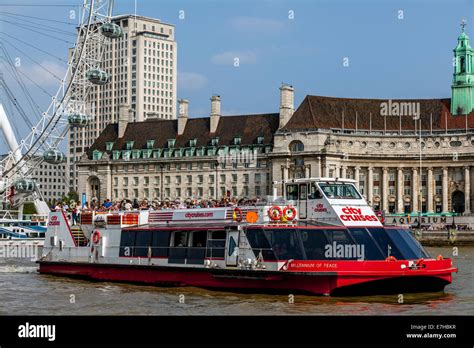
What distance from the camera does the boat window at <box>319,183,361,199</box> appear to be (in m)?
36.5

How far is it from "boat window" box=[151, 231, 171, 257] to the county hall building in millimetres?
72229

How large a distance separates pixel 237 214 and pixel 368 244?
246 inches

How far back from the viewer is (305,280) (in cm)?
3447

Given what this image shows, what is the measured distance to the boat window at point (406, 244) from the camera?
3547 cm

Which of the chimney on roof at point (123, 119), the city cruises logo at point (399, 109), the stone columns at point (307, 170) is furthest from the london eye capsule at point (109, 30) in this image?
the chimney on roof at point (123, 119)

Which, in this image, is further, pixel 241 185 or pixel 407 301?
pixel 241 185

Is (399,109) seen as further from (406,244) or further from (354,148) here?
(406,244)

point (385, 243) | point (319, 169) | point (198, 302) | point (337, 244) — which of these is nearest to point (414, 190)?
point (319, 169)

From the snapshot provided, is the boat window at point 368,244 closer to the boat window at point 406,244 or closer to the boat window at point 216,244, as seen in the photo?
the boat window at point 406,244

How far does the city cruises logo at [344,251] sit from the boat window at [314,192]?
2694 mm
